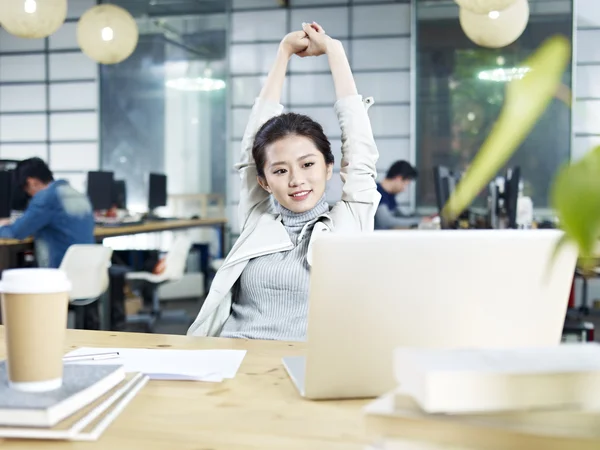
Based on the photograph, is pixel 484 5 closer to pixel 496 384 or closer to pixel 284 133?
pixel 284 133

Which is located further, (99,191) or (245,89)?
(245,89)

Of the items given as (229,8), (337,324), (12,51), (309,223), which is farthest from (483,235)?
(12,51)

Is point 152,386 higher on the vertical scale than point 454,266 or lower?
lower

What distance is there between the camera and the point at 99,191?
5.80 meters

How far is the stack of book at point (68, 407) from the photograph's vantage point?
72cm

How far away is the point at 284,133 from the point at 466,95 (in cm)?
519

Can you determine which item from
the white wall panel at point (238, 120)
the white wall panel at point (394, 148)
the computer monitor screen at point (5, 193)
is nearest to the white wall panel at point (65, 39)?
the white wall panel at point (238, 120)

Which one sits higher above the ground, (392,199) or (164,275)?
(392,199)

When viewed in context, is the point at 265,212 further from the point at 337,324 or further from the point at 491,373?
the point at 491,373

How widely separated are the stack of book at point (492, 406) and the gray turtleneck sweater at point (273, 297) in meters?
1.03

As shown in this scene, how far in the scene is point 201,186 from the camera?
7410mm

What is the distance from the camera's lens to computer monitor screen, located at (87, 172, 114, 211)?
18.9 ft

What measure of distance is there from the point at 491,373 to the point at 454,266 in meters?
0.28

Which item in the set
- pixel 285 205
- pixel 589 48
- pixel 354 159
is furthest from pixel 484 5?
pixel 589 48
